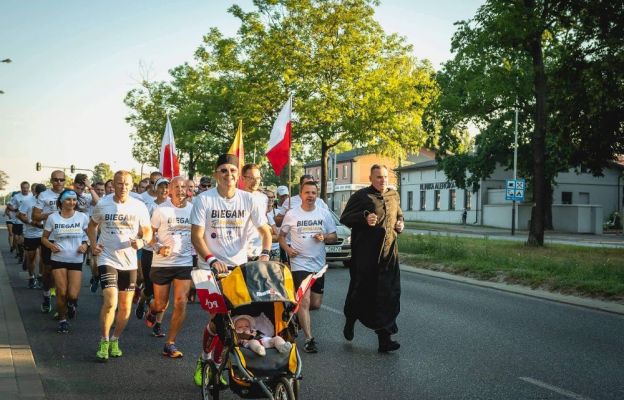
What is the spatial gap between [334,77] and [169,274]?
2214 cm

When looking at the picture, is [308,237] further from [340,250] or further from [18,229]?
[18,229]

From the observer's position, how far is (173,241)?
27.2 feet

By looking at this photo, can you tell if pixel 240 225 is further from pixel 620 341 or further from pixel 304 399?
pixel 620 341

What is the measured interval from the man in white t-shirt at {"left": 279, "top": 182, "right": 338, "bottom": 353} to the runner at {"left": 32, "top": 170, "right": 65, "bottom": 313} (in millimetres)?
4232

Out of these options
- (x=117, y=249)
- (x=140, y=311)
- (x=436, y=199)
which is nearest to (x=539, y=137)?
(x=140, y=311)

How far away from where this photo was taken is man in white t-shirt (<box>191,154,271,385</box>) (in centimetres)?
600

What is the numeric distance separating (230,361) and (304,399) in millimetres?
1113

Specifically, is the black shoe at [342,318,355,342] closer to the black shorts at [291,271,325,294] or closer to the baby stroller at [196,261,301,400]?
the black shorts at [291,271,325,294]

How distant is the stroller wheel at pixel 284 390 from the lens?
4.83m

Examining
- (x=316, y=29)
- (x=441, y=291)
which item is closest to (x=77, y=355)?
(x=441, y=291)

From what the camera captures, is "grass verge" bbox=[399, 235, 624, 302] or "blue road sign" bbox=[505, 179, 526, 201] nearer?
"grass verge" bbox=[399, 235, 624, 302]

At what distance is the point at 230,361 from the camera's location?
16.9ft

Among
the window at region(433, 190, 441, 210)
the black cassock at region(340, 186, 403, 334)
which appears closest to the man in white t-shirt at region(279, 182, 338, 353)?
the black cassock at region(340, 186, 403, 334)

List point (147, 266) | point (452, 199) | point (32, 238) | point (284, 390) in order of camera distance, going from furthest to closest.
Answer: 1. point (452, 199)
2. point (32, 238)
3. point (147, 266)
4. point (284, 390)
